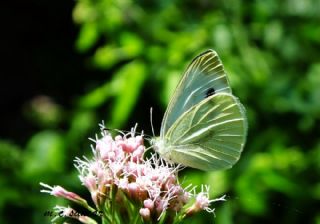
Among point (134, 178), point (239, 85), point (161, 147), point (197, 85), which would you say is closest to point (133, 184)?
point (134, 178)

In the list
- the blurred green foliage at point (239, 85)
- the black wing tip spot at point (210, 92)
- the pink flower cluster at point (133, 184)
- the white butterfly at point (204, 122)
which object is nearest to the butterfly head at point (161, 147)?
the white butterfly at point (204, 122)

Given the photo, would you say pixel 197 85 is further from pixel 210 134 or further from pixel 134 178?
pixel 134 178

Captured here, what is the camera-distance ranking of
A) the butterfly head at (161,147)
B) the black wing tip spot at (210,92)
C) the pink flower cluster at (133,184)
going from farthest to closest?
1. the black wing tip spot at (210,92)
2. the butterfly head at (161,147)
3. the pink flower cluster at (133,184)

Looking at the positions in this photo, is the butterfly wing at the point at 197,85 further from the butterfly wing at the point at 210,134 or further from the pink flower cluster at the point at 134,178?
the pink flower cluster at the point at 134,178

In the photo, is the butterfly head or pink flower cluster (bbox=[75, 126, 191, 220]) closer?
pink flower cluster (bbox=[75, 126, 191, 220])

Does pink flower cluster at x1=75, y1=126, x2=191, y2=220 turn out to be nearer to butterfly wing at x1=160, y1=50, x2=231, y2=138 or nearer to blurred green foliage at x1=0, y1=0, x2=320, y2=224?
butterfly wing at x1=160, y1=50, x2=231, y2=138

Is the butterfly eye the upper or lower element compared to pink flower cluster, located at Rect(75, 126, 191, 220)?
upper

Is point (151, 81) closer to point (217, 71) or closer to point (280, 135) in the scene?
point (280, 135)

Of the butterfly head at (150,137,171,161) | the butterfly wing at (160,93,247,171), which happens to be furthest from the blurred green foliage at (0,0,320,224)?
the butterfly head at (150,137,171,161)
